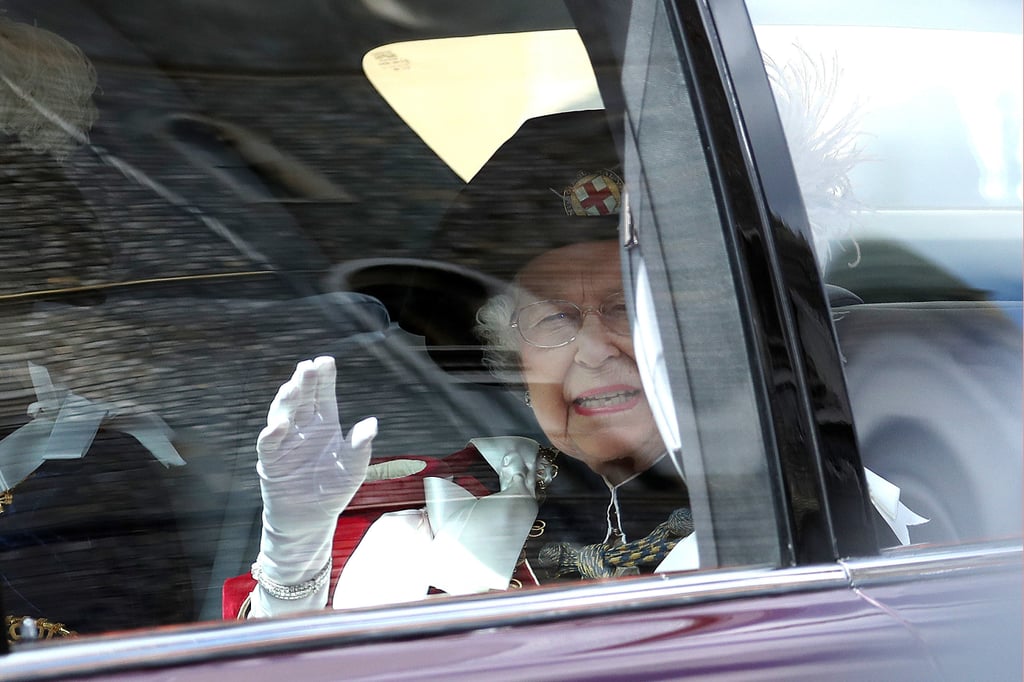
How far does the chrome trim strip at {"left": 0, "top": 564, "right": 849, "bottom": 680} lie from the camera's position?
2.92ft

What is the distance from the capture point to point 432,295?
1.22 metres

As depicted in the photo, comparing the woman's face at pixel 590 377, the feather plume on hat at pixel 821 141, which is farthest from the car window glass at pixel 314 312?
the feather plume on hat at pixel 821 141

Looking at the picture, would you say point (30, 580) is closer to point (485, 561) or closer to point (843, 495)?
point (485, 561)

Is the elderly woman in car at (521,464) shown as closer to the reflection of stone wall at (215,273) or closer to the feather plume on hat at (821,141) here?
the reflection of stone wall at (215,273)

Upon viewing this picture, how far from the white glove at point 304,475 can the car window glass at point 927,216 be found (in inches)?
23.7

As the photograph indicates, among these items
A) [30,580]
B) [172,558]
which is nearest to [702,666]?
[172,558]

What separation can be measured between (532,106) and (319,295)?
382 mm

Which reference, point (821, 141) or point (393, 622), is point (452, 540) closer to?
point (393, 622)

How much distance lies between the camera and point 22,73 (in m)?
1.31

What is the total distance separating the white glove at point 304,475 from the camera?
3.57 ft

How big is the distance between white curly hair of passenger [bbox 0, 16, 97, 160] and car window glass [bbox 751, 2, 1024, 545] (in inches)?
33.9

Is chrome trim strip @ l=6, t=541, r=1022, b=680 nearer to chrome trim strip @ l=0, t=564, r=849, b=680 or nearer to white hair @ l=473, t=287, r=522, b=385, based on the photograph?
chrome trim strip @ l=0, t=564, r=849, b=680

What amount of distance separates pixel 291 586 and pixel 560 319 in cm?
45

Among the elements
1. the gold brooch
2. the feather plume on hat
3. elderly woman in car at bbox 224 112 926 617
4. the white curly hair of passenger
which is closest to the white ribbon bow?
elderly woman in car at bbox 224 112 926 617
